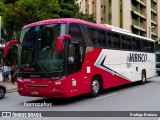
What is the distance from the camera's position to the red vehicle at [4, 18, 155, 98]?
476 inches

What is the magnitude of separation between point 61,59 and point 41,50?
0.92m

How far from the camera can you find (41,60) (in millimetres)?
12297

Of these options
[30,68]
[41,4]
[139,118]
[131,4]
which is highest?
[131,4]

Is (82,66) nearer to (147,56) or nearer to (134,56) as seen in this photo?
(134,56)

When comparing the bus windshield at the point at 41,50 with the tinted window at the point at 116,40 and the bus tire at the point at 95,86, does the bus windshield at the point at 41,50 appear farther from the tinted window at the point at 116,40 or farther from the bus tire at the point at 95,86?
the tinted window at the point at 116,40

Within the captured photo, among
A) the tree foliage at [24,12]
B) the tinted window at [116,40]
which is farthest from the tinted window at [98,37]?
the tree foliage at [24,12]

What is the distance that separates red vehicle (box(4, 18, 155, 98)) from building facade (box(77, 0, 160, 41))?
43497 mm

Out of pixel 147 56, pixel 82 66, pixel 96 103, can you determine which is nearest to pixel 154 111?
pixel 96 103

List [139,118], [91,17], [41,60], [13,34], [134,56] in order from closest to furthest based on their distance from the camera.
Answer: [139,118] → [41,60] → [134,56] → [13,34] → [91,17]

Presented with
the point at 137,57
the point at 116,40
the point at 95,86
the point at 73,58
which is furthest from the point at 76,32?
the point at 137,57

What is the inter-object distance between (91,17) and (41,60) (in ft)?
96.4

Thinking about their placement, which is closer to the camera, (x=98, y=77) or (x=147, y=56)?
(x=98, y=77)

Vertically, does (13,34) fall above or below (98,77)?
above

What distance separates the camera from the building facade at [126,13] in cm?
5812
